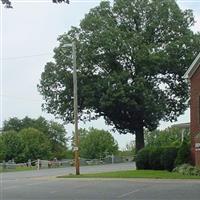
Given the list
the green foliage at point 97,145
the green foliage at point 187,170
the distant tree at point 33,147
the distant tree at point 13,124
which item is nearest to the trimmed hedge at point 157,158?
the green foliage at point 187,170

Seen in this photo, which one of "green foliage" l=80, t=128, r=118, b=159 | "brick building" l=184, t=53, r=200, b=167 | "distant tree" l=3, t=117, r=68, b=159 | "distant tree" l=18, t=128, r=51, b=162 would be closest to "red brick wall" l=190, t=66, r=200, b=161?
"brick building" l=184, t=53, r=200, b=167

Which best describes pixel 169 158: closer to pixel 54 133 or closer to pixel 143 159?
pixel 143 159

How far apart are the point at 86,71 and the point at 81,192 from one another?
131 ft

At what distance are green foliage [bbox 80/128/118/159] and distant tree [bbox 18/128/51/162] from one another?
5427mm

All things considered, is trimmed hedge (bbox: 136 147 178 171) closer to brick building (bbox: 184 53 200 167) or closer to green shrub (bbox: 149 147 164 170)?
green shrub (bbox: 149 147 164 170)

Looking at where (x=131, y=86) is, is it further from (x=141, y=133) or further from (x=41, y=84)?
(x=41, y=84)

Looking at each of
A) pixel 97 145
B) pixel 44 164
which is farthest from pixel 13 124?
pixel 44 164

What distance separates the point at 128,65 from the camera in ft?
215

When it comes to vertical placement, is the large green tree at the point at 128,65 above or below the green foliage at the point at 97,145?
above

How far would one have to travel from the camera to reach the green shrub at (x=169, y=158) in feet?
141

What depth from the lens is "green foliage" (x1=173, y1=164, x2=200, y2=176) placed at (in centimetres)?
3731

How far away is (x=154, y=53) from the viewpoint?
64.2 m

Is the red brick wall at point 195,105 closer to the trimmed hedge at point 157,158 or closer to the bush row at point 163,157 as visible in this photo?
the bush row at point 163,157

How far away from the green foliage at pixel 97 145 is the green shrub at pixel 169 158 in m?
47.2
